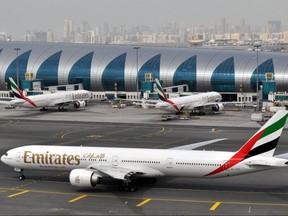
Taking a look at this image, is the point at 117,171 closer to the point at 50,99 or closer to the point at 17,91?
the point at 17,91

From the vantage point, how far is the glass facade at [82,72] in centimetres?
17200

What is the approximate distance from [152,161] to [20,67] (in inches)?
4927

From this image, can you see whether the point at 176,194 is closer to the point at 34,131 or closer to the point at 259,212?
the point at 259,212

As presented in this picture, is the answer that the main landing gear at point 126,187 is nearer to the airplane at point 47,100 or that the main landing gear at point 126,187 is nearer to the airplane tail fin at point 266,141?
the airplane tail fin at point 266,141

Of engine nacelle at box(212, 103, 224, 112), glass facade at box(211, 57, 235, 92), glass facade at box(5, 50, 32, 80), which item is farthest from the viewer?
glass facade at box(5, 50, 32, 80)

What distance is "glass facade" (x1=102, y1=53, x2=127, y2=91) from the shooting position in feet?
554

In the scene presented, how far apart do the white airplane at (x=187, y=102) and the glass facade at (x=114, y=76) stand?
36047 millimetres

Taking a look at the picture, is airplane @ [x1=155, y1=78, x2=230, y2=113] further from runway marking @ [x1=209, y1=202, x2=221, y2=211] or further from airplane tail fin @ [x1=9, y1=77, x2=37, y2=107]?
runway marking @ [x1=209, y1=202, x2=221, y2=211]

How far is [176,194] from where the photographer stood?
58.9 meters

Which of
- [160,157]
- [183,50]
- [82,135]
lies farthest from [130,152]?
[183,50]

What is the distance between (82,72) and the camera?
566 feet

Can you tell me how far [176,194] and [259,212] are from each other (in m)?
9.55

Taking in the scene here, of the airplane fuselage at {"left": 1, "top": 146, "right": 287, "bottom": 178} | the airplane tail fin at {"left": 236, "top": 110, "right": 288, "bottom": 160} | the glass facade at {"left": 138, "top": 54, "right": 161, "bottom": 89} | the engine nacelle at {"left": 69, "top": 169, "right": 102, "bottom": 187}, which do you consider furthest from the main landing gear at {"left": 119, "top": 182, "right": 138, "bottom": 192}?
the glass facade at {"left": 138, "top": 54, "right": 161, "bottom": 89}

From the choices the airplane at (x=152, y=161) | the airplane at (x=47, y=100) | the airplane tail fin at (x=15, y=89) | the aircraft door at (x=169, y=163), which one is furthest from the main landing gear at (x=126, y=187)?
the airplane tail fin at (x=15, y=89)
